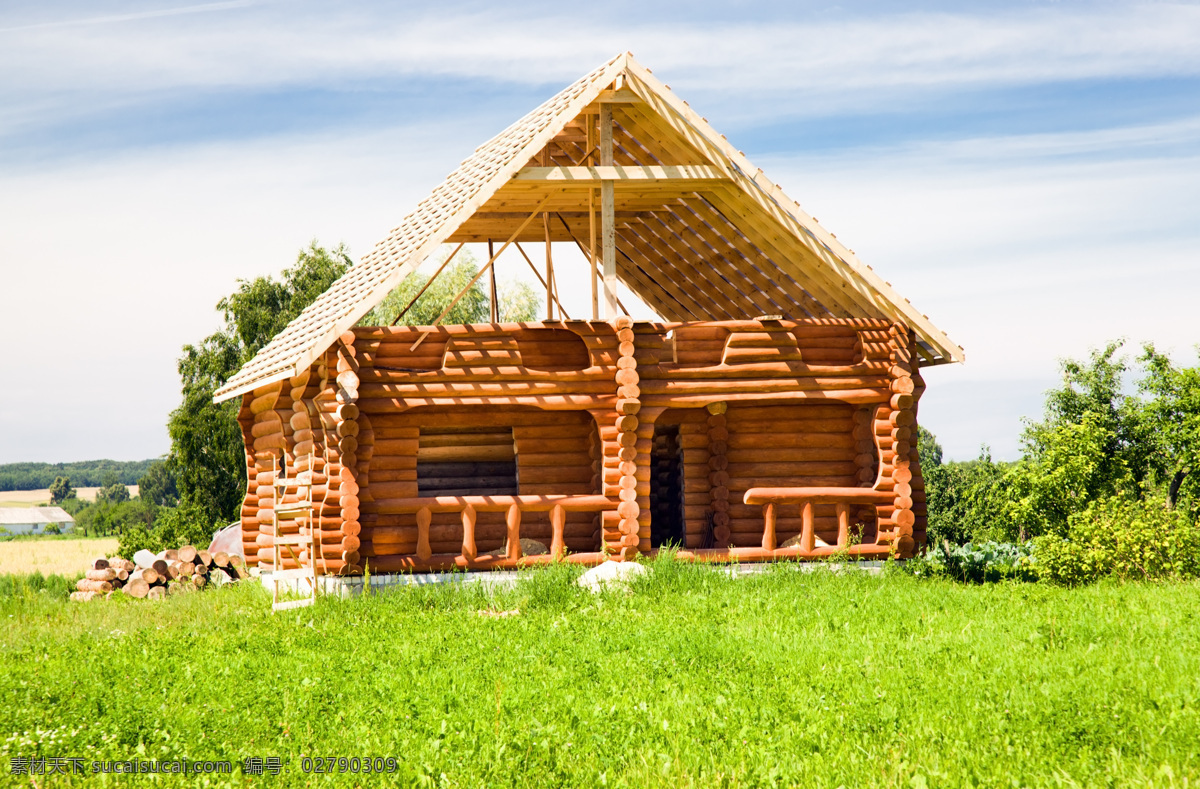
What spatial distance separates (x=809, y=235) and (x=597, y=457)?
4.31 metres

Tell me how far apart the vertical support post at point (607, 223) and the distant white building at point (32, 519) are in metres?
119

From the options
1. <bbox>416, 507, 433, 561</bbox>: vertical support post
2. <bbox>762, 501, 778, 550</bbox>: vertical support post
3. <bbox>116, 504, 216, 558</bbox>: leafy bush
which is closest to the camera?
<bbox>416, 507, 433, 561</bbox>: vertical support post

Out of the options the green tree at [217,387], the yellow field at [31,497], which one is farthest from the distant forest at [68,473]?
the green tree at [217,387]

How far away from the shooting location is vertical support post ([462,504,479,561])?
13.6 meters

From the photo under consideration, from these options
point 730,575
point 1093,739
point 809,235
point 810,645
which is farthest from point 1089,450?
point 1093,739

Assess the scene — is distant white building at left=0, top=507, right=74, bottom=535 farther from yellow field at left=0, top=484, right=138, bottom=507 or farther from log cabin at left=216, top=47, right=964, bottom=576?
log cabin at left=216, top=47, right=964, bottom=576

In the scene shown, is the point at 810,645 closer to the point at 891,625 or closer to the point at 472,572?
the point at 891,625

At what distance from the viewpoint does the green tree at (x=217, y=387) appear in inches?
1357

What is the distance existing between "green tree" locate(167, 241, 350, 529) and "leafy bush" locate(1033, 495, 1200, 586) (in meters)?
26.9

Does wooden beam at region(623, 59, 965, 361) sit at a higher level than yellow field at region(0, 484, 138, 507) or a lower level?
higher

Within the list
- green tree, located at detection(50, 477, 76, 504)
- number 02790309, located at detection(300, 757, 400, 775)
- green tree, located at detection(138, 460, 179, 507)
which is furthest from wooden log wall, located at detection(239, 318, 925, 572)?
green tree, located at detection(50, 477, 76, 504)

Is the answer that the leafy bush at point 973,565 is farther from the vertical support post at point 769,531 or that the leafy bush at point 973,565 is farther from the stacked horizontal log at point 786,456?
the stacked horizontal log at point 786,456

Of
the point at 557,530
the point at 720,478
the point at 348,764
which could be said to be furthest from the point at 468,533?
the point at 348,764

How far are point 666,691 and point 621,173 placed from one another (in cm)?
807
